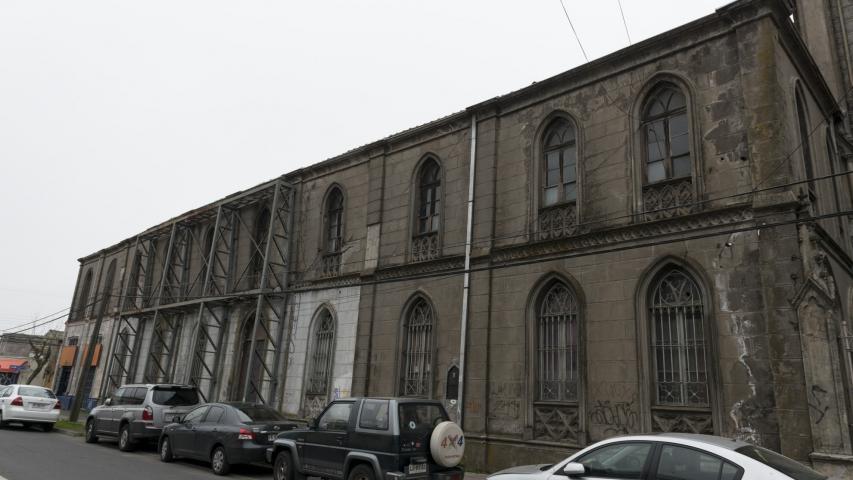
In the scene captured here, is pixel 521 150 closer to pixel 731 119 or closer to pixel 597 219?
pixel 597 219

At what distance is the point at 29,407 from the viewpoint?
19.8 m

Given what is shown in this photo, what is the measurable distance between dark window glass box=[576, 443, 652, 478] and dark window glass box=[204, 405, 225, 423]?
925cm

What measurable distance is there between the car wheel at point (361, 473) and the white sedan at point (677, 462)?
11.8 feet

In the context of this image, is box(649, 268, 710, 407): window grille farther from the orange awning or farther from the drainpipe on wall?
the orange awning

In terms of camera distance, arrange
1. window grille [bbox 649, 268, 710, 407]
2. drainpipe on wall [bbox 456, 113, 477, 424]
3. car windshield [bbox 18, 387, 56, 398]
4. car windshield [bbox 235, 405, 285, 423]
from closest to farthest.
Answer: window grille [bbox 649, 268, 710, 407] → car windshield [bbox 235, 405, 285, 423] → drainpipe on wall [bbox 456, 113, 477, 424] → car windshield [bbox 18, 387, 56, 398]

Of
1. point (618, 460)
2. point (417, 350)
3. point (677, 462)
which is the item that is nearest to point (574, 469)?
point (618, 460)

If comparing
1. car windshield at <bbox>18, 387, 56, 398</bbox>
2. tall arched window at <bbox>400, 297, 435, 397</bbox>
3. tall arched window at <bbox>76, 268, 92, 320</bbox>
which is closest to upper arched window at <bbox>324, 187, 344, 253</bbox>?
tall arched window at <bbox>400, 297, 435, 397</bbox>

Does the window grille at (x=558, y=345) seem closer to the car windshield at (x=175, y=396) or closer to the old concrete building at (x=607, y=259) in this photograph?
the old concrete building at (x=607, y=259)

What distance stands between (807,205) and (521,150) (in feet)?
21.3

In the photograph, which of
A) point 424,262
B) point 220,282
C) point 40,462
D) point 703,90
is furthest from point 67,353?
point 703,90

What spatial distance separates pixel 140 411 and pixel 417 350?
300 inches

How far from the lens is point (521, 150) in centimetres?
1485

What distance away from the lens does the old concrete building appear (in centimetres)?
1009

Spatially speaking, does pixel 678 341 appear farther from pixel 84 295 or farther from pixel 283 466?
pixel 84 295
